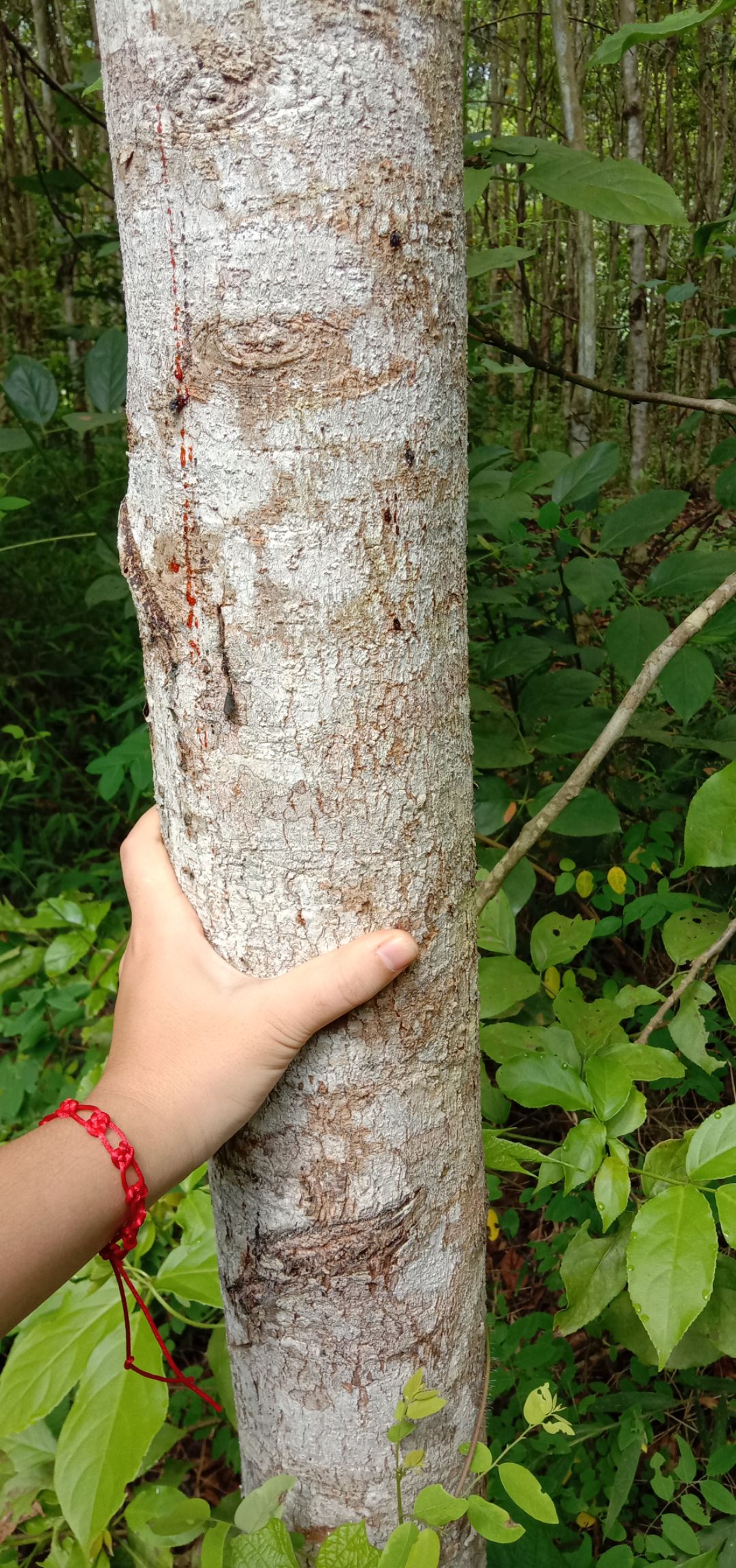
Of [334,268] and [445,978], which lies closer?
[334,268]

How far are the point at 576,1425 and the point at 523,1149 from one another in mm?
868

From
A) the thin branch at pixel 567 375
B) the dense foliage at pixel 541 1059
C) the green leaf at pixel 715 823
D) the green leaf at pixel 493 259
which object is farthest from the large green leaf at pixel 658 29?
the green leaf at pixel 715 823

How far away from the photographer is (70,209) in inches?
139

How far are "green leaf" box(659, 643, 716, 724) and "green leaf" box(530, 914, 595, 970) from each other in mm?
526

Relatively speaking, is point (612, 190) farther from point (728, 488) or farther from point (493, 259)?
point (728, 488)

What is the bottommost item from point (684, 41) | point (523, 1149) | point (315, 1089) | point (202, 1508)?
point (202, 1508)

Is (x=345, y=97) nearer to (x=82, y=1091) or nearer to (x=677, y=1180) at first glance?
(x=677, y=1180)

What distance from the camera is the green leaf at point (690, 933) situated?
120cm

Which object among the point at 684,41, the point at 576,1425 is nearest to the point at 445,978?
the point at 576,1425

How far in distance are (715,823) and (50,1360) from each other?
0.95 m

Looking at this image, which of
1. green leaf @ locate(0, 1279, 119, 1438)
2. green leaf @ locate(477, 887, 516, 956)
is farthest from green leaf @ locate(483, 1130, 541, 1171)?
green leaf @ locate(0, 1279, 119, 1438)

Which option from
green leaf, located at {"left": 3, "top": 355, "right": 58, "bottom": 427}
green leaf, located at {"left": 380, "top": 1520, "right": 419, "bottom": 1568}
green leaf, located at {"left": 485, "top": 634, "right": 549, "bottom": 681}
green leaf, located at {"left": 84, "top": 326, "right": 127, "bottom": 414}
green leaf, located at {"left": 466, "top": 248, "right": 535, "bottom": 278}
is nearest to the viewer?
green leaf, located at {"left": 380, "top": 1520, "right": 419, "bottom": 1568}

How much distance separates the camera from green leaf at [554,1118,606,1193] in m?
0.95

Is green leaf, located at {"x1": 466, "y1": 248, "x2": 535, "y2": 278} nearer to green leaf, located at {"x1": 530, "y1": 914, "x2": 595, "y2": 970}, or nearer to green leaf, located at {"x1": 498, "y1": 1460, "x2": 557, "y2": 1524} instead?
green leaf, located at {"x1": 530, "y1": 914, "x2": 595, "y2": 970}
